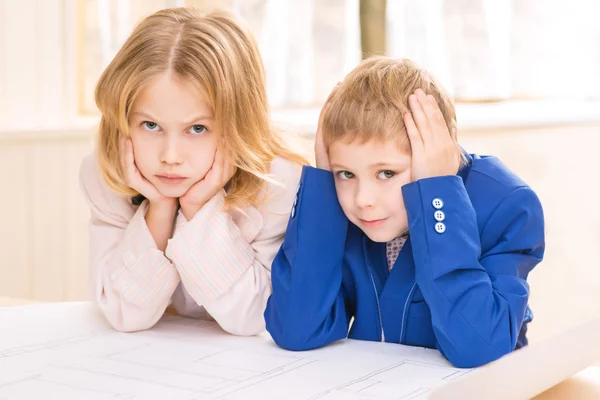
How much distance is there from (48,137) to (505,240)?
5.95 ft

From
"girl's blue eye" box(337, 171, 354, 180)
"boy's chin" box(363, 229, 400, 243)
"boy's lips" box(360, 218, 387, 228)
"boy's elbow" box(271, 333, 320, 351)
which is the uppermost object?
"girl's blue eye" box(337, 171, 354, 180)

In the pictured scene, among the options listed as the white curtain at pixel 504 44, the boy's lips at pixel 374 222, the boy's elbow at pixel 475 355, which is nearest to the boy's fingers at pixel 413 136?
the boy's lips at pixel 374 222

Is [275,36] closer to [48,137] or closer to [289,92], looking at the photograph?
[289,92]

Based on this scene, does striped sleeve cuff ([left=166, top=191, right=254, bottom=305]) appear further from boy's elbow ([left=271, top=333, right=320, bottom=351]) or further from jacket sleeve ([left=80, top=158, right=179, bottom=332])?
boy's elbow ([left=271, top=333, right=320, bottom=351])

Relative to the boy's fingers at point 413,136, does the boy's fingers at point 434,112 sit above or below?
above

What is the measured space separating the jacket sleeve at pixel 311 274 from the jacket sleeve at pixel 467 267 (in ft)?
0.52

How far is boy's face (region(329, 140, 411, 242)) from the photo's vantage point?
1.20 meters

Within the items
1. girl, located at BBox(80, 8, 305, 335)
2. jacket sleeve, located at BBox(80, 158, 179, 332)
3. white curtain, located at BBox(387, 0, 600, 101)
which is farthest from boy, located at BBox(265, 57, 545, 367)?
white curtain, located at BBox(387, 0, 600, 101)

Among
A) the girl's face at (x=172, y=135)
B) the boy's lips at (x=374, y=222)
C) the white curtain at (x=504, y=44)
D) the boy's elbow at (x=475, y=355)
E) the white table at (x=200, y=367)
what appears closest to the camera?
the white table at (x=200, y=367)

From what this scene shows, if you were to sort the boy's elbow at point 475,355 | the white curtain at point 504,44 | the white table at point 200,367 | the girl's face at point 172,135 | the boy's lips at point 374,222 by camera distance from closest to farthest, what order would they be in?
the white table at point 200,367, the boy's elbow at point 475,355, the boy's lips at point 374,222, the girl's face at point 172,135, the white curtain at point 504,44

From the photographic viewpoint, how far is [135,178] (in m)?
1.44

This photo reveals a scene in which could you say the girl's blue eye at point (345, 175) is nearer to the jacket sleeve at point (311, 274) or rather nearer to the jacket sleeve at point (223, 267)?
the jacket sleeve at point (311, 274)

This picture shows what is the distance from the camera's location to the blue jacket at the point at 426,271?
1150 millimetres

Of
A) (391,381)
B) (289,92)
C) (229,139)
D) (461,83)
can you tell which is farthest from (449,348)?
(289,92)
